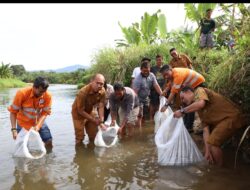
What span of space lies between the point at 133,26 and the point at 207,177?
12855mm

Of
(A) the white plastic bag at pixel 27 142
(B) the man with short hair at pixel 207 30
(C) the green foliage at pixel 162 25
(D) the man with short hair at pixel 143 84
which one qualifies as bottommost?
(A) the white plastic bag at pixel 27 142

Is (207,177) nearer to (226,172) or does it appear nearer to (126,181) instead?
(226,172)

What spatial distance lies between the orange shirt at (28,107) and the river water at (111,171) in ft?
2.22

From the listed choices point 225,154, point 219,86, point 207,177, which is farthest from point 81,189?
point 219,86

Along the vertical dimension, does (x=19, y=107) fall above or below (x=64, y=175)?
above

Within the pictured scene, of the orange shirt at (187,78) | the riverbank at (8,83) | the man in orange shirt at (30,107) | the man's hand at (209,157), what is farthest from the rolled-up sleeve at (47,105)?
the riverbank at (8,83)

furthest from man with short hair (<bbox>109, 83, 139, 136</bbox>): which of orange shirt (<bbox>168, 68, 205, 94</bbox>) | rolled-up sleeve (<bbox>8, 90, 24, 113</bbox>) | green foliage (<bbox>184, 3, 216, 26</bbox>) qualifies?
green foliage (<bbox>184, 3, 216, 26</bbox>)

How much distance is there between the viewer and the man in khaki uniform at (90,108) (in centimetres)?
602

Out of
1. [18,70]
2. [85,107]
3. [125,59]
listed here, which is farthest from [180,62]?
[18,70]

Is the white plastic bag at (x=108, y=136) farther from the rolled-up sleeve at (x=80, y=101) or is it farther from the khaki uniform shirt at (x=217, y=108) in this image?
the khaki uniform shirt at (x=217, y=108)

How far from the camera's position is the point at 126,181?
4.47m

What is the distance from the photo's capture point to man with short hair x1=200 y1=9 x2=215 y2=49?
1039cm

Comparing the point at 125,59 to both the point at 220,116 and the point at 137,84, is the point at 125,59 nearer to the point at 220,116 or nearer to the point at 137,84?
the point at 137,84

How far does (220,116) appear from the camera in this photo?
465 centimetres
